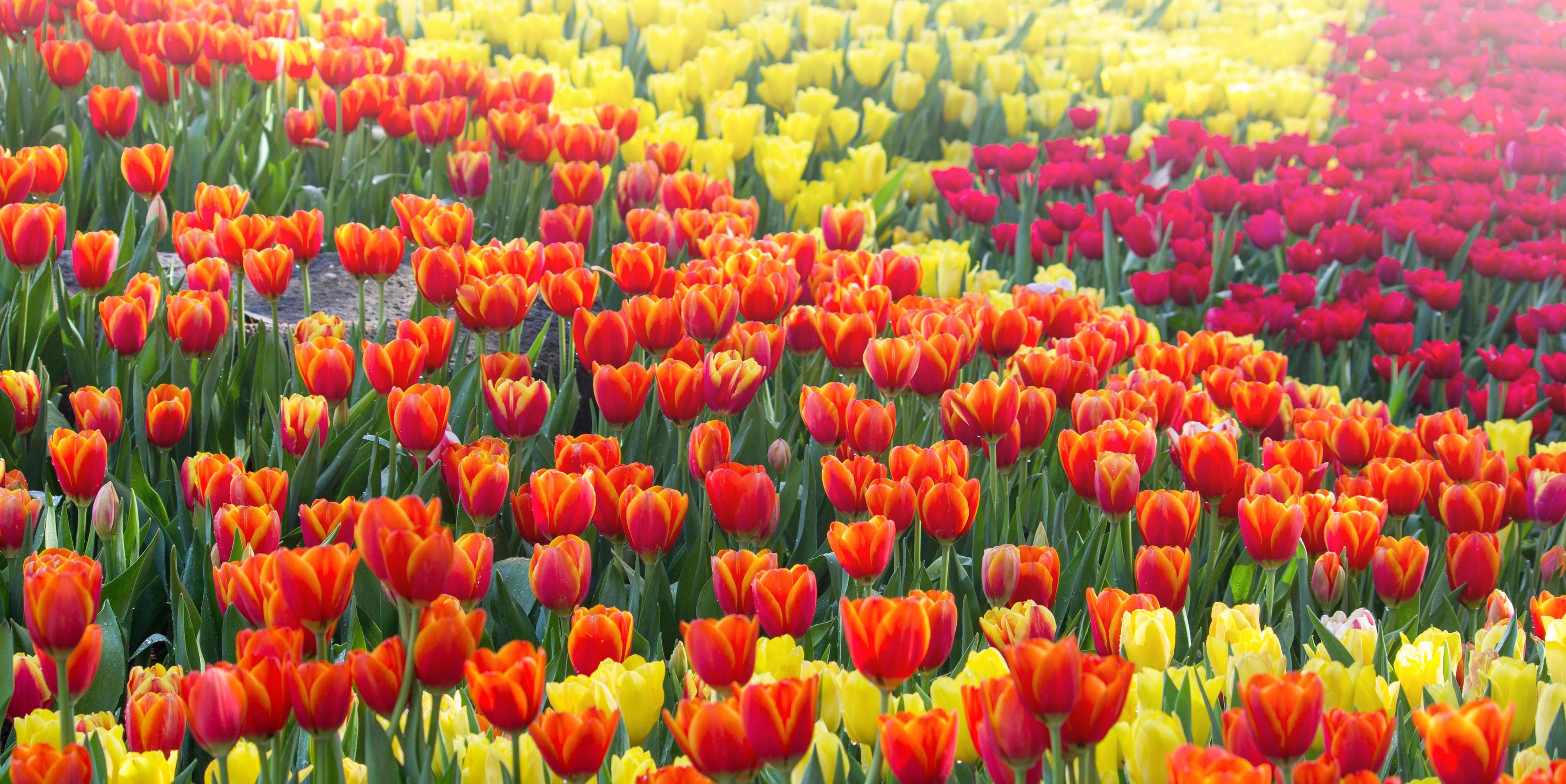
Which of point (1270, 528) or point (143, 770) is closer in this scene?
point (143, 770)

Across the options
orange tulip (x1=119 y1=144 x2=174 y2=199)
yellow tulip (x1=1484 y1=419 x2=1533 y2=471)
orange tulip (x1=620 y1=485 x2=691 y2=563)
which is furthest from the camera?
yellow tulip (x1=1484 y1=419 x2=1533 y2=471)

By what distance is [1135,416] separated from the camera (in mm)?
2172

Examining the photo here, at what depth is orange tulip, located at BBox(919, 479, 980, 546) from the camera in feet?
5.40

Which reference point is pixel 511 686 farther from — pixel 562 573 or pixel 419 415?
pixel 419 415

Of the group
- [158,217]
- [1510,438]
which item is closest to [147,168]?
[158,217]

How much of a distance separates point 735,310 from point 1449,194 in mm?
3587

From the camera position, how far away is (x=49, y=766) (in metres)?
1.02

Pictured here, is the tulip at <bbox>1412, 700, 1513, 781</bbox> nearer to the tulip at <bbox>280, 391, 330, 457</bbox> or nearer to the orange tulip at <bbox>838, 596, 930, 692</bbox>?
the orange tulip at <bbox>838, 596, 930, 692</bbox>

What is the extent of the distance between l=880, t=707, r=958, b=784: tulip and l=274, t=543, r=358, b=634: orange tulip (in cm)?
52

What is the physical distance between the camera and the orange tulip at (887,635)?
1.19 meters

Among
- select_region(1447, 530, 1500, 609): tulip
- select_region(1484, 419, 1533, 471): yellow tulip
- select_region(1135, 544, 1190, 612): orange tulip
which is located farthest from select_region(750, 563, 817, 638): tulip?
select_region(1484, 419, 1533, 471): yellow tulip

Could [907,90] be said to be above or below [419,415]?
below

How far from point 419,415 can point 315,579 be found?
0.59 meters

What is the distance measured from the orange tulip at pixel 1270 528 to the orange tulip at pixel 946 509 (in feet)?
Result: 1.27
